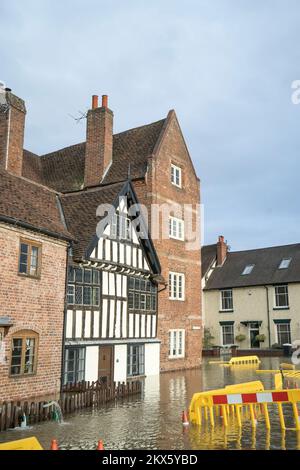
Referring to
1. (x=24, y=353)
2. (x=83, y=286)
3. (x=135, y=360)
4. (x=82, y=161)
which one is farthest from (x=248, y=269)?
(x=24, y=353)

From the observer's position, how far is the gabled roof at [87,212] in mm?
18234

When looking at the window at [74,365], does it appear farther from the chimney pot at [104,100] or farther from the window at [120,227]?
the chimney pot at [104,100]

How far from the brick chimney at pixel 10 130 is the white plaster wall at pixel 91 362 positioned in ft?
30.5

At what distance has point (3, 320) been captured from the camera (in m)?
13.9

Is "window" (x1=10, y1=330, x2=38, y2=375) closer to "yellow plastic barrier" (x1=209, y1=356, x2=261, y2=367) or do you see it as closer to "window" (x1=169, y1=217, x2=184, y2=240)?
"window" (x1=169, y1=217, x2=184, y2=240)

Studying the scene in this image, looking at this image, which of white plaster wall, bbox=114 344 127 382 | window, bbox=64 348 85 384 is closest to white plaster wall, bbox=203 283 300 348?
white plaster wall, bbox=114 344 127 382

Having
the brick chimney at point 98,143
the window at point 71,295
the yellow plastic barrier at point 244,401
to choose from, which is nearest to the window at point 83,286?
the window at point 71,295

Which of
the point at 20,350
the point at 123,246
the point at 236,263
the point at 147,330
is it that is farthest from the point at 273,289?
the point at 20,350

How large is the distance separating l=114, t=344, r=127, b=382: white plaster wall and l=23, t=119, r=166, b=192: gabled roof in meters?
9.51

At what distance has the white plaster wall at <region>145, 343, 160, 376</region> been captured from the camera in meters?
22.7

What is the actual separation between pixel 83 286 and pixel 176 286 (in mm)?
9270

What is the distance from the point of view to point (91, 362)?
61.5ft

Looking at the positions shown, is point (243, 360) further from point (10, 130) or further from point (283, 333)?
point (10, 130)
